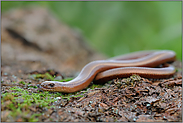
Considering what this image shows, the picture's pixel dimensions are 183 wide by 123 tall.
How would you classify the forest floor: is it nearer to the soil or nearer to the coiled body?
the soil

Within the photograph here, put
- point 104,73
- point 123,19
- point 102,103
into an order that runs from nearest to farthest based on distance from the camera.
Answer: point 102,103 < point 104,73 < point 123,19

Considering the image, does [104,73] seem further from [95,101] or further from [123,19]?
[123,19]

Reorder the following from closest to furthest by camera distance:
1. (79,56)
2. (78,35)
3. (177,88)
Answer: (177,88), (79,56), (78,35)

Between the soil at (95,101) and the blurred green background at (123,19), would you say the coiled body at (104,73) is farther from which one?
the blurred green background at (123,19)

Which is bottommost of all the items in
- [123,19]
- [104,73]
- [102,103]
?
[102,103]

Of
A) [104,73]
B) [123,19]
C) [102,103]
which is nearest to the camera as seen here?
[102,103]

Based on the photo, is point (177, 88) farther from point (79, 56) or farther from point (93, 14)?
point (93, 14)

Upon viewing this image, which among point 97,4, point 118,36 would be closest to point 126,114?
point 118,36

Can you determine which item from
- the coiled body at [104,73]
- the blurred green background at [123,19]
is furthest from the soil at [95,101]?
the blurred green background at [123,19]

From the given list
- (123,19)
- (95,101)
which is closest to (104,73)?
(95,101)
